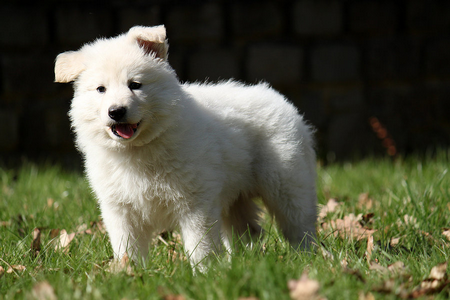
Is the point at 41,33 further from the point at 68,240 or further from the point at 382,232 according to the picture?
the point at 382,232

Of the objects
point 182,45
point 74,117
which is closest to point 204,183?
point 74,117

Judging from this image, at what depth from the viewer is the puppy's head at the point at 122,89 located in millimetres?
2578

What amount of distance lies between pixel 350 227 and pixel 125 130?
1.63 metres

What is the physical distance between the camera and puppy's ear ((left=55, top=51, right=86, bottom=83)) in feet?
9.02

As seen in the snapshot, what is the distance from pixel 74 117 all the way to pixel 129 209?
0.57m

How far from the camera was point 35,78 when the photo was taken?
6242mm

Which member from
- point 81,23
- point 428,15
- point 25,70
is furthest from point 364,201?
point 25,70

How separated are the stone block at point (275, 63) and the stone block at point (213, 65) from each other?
0.19 metres

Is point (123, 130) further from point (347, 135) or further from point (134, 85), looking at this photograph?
point (347, 135)

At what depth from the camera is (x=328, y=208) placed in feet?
12.8

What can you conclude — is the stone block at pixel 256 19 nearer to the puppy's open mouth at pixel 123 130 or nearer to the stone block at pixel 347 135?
the stone block at pixel 347 135

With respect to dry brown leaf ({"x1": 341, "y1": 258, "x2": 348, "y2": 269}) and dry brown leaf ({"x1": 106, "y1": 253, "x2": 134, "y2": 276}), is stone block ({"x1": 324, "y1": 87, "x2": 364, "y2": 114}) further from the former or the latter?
dry brown leaf ({"x1": 106, "y1": 253, "x2": 134, "y2": 276})

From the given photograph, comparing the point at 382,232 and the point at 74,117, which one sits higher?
the point at 74,117

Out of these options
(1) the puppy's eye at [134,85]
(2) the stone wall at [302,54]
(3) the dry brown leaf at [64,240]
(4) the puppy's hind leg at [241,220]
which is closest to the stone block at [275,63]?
(2) the stone wall at [302,54]
